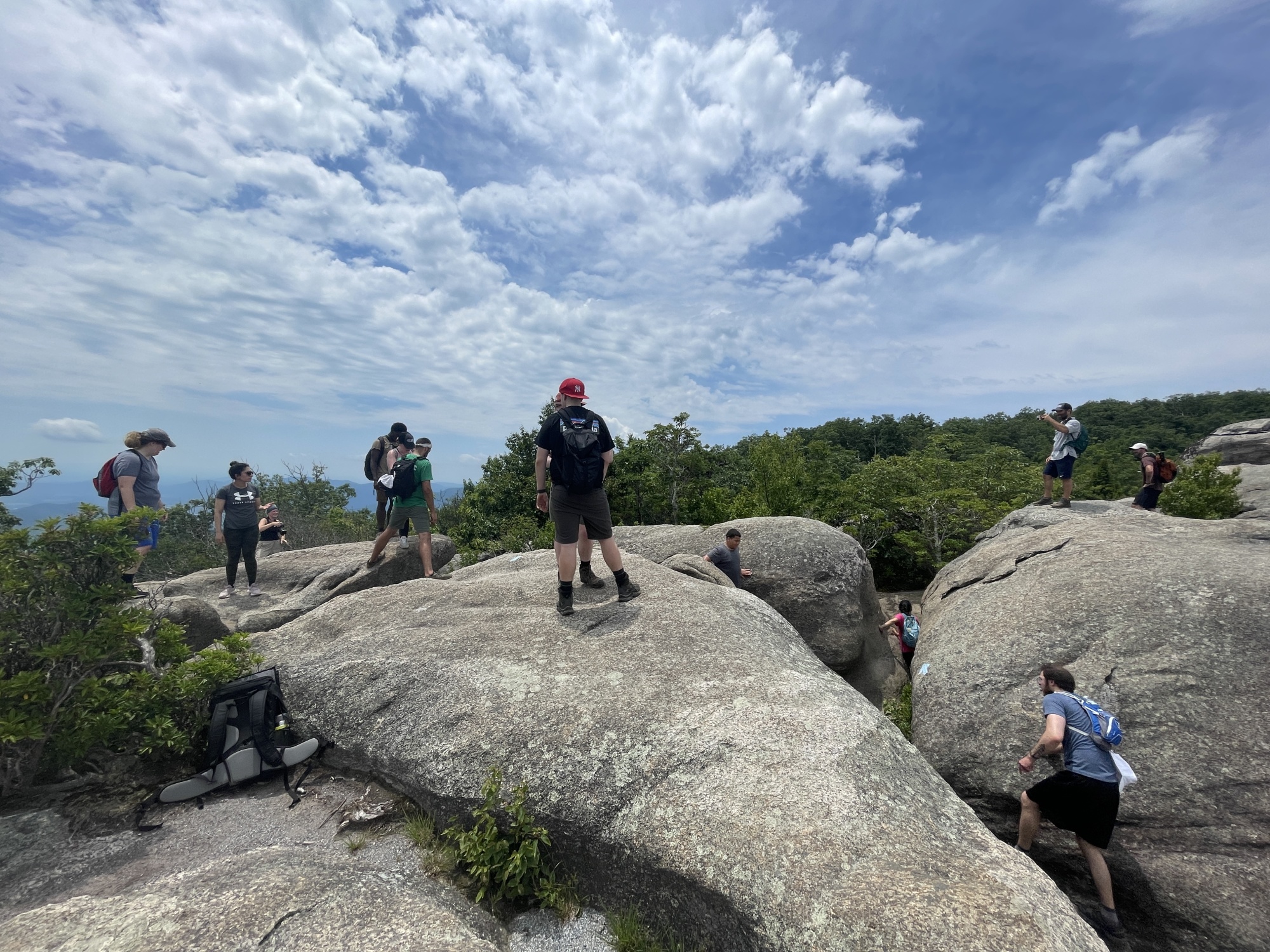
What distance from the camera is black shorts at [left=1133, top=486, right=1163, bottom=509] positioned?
1537cm

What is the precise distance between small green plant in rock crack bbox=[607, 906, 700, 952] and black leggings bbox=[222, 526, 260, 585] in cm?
1295

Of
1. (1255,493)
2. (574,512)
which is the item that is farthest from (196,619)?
(1255,493)

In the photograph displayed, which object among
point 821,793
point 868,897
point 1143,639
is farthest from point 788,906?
point 1143,639

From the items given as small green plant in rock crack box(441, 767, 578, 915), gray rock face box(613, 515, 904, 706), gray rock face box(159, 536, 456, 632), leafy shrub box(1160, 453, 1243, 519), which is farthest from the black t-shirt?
leafy shrub box(1160, 453, 1243, 519)

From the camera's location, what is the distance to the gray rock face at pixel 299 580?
13273 mm

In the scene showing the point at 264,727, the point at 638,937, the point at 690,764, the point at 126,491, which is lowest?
the point at 638,937

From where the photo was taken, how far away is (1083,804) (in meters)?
6.30

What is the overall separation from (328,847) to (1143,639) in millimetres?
10590

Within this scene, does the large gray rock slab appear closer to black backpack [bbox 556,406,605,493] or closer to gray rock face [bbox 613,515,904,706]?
black backpack [bbox 556,406,605,493]

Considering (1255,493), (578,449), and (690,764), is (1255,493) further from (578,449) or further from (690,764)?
(690,764)

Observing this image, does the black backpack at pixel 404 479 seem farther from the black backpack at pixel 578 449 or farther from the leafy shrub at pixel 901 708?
the leafy shrub at pixel 901 708

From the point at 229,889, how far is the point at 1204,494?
2271cm

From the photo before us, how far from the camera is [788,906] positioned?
13.5 feet

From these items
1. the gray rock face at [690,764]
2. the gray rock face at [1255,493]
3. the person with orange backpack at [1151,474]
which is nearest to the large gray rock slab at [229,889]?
the gray rock face at [690,764]
